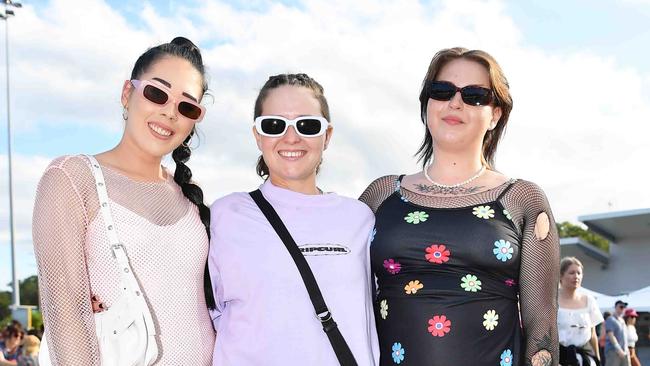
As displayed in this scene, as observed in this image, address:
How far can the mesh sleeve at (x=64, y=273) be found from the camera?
299 cm

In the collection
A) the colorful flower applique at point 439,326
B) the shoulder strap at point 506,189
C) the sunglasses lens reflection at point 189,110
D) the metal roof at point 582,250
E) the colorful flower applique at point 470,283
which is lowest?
the colorful flower applique at point 439,326

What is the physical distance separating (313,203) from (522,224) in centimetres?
106

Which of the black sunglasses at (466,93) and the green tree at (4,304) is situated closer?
the black sunglasses at (466,93)

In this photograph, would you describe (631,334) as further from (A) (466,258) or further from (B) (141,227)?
(B) (141,227)

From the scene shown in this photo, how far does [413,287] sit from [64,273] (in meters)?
1.62

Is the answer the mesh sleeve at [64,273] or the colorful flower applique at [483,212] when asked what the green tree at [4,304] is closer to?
the mesh sleeve at [64,273]

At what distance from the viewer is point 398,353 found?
368 centimetres

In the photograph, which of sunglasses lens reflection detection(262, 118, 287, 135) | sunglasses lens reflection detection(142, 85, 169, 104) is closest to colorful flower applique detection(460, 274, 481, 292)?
sunglasses lens reflection detection(262, 118, 287, 135)

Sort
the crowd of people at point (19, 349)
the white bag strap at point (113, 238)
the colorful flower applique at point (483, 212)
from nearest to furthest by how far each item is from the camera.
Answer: the white bag strap at point (113, 238), the colorful flower applique at point (483, 212), the crowd of people at point (19, 349)

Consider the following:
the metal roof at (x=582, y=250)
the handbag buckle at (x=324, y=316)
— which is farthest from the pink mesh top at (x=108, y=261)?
the metal roof at (x=582, y=250)

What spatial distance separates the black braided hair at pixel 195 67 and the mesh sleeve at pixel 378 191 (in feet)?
3.01

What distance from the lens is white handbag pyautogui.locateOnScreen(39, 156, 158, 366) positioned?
2930 millimetres

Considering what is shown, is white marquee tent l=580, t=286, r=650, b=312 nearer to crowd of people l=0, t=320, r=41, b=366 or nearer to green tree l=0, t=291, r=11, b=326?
crowd of people l=0, t=320, r=41, b=366

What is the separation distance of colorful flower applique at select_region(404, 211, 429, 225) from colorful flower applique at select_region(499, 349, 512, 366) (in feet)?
2.47
